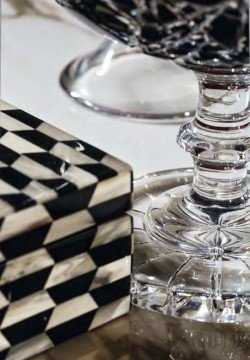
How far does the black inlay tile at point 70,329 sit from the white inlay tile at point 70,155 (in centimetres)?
7

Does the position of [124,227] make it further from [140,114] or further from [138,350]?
[140,114]

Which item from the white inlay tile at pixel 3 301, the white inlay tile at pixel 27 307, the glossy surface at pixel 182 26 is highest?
the glossy surface at pixel 182 26

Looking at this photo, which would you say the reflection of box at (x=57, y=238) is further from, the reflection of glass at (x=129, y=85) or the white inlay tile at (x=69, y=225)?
the reflection of glass at (x=129, y=85)

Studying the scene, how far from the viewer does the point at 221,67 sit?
0.44 meters

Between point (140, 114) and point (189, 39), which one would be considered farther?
point (140, 114)

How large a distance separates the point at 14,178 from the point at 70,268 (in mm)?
45

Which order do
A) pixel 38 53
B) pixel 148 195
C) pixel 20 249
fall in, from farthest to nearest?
1. pixel 38 53
2. pixel 148 195
3. pixel 20 249

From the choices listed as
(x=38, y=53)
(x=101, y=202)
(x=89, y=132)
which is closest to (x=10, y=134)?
(x=101, y=202)

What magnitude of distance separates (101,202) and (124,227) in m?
0.02

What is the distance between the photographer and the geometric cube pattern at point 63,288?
15.6 inches

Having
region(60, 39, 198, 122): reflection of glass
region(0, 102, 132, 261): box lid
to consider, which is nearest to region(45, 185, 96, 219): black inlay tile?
region(0, 102, 132, 261): box lid

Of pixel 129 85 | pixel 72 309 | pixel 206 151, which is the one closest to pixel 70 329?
pixel 72 309

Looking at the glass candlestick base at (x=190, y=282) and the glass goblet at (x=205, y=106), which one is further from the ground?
the glass goblet at (x=205, y=106)

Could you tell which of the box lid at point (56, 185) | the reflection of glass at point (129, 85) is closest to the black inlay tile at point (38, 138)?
the box lid at point (56, 185)
